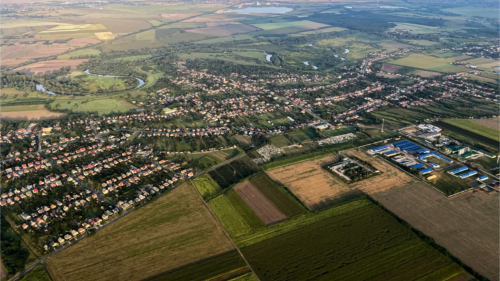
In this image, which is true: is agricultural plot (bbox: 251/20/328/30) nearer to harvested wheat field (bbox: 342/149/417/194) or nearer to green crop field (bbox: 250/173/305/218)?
harvested wheat field (bbox: 342/149/417/194)

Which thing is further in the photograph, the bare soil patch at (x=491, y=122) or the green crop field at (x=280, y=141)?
the bare soil patch at (x=491, y=122)

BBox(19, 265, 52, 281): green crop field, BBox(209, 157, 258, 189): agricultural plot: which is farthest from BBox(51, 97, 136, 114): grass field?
BBox(19, 265, 52, 281): green crop field

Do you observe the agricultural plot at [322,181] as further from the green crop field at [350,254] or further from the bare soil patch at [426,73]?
the bare soil patch at [426,73]

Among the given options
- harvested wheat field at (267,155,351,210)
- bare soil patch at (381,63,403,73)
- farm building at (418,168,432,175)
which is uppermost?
bare soil patch at (381,63,403,73)

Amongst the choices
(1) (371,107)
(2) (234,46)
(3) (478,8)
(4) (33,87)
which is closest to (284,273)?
(1) (371,107)

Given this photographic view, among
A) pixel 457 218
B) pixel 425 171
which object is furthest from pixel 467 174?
pixel 457 218

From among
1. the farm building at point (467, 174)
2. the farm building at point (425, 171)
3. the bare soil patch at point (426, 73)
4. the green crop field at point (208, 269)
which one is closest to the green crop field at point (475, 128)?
the farm building at point (467, 174)

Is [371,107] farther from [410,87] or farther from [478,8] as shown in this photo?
[478,8]
